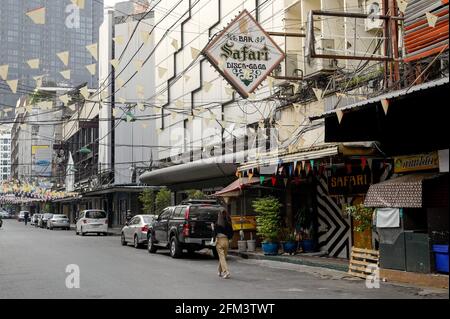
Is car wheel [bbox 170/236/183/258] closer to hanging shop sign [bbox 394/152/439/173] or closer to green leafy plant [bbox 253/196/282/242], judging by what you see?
green leafy plant [bbox 253/196/282/242]

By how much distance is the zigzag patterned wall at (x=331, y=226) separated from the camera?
749 inches

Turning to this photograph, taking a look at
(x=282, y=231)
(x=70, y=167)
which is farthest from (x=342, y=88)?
(x=70, y=167)

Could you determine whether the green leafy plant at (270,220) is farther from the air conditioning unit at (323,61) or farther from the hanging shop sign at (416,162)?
the hanging shop sign at (416,162)

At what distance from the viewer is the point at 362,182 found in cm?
1795

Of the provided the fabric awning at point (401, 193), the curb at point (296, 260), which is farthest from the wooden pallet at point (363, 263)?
the fabric awning at point (401, 193)

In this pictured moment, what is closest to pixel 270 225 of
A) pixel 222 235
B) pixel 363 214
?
pixel 222 235

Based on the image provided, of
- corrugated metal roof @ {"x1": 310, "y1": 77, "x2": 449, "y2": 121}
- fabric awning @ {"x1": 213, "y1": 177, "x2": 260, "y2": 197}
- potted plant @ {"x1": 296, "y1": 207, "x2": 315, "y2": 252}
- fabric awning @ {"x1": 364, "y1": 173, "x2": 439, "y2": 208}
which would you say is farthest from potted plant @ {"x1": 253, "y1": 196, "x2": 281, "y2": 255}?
corrugated metal roof @ {"x1": 310, "y1": 77, "x2": 449, "y2": 121}

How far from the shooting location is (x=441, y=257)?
39.7ft

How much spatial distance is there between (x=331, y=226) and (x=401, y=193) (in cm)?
689

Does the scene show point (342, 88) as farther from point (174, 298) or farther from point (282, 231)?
point (174, 298)

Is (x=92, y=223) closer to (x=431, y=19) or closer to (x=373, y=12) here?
(x=373, y=12)

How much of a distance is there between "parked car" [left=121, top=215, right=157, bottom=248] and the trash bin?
14820mm

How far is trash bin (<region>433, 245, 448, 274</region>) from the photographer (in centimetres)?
1195

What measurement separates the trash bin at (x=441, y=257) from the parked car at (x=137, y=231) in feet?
48.6
